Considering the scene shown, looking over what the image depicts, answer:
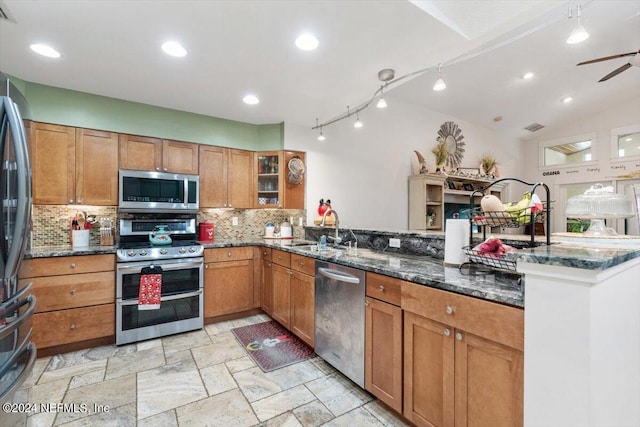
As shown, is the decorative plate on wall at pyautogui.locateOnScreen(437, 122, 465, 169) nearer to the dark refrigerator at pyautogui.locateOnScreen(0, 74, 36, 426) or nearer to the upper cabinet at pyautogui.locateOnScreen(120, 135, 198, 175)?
the upper cabinet at pyautogui.locateOnScreen(120, 135, 198, 175)

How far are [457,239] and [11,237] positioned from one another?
89.5 inches

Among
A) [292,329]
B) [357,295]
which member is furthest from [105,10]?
[292,329]

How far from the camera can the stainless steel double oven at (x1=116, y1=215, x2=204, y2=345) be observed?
2.72 m

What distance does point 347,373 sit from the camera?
2.06m

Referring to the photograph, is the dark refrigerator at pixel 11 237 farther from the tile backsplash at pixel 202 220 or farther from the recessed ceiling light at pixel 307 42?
the tile backsplash at pixel 202 220

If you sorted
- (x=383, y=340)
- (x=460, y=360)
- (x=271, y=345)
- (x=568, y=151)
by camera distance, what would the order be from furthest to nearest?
(x=568, y=151), (x=271, y=345), (x=383, y=340), (x=460, y=360)

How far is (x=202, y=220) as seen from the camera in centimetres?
368

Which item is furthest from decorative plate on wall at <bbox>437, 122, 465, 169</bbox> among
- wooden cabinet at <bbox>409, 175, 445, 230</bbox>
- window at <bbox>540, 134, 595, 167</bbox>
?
window at <bbox>540, 134, 595, 167</bbox>

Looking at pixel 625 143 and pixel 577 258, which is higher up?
pixel 625 143

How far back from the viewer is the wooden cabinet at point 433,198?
15.5 feet

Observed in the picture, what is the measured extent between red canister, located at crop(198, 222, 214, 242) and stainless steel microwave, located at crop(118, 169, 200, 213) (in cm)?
25

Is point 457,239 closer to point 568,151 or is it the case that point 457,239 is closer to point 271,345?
point 271,345

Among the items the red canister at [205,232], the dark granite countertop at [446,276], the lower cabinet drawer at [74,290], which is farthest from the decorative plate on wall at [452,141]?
the lower cabinet drawer at [74,290]

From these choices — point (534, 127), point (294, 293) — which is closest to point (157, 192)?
point (294, 293)
